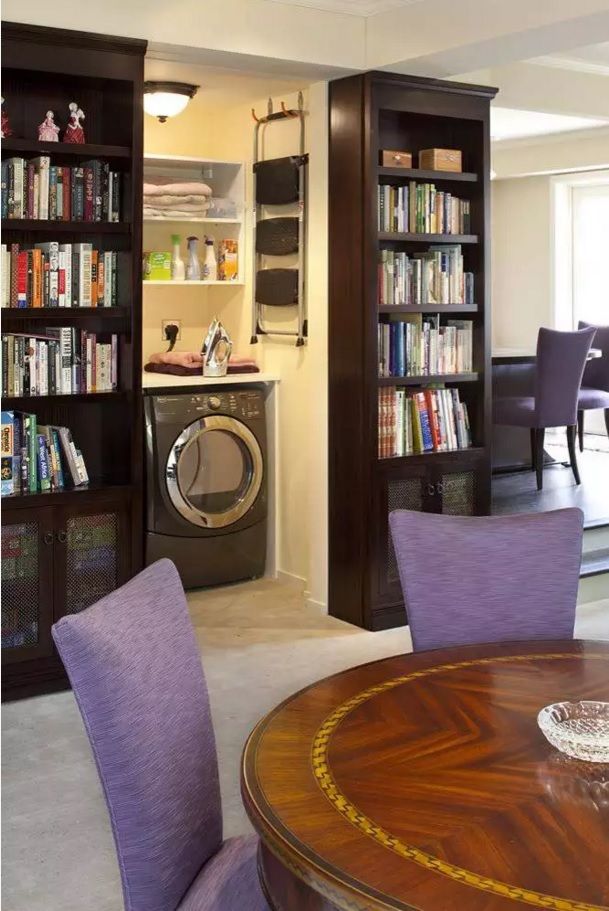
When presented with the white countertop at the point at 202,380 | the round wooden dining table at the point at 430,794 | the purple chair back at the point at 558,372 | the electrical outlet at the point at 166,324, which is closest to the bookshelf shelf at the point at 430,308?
the white countertop at the point at 202,380

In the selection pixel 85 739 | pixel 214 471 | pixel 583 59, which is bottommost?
pixel 85 739

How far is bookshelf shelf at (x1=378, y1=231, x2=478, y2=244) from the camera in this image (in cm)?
484

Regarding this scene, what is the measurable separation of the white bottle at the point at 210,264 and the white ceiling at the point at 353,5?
156 cm

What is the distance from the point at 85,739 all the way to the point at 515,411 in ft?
13.7

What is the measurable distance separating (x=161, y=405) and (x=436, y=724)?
362cm

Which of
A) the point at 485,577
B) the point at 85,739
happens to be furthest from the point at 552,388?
the point at 485,577

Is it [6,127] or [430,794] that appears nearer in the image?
[430,794]

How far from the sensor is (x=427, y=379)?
504 cm

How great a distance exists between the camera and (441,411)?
5172 millimetres

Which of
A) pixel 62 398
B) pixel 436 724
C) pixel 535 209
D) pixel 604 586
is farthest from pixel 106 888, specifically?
pixel 535 209

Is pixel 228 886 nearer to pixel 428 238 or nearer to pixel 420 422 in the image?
pixel 420 422

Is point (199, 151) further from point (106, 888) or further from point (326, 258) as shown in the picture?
point (106, 888)

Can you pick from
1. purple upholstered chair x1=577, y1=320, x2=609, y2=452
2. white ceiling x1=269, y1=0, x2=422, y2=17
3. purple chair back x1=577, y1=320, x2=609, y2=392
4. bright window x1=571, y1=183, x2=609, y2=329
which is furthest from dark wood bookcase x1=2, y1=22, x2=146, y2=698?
bright window x1=571, y1=183, x2=609, y2=329

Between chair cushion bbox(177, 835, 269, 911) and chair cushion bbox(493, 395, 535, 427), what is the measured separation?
540cm
